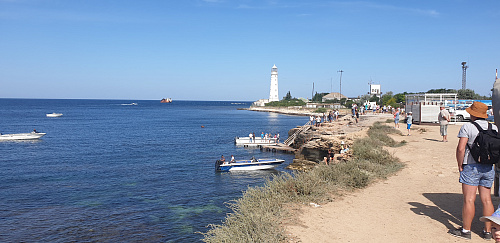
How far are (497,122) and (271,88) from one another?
146802mm

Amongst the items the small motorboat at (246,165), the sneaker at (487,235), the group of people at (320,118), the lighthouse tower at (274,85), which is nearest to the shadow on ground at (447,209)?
the sneaker at (487,235)

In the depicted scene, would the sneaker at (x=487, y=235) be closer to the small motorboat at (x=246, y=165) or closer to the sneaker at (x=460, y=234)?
the sneaker at (x=460, y=234)

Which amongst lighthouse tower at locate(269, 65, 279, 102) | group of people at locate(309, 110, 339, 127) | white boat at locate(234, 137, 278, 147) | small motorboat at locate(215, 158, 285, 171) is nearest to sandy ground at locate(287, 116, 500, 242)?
small motorboat at locate(215, 158, 285, 171)

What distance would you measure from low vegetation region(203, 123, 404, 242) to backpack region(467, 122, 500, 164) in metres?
3.50

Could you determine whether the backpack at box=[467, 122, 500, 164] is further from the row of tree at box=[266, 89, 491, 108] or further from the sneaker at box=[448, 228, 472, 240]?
the row of tree at box=[266, 89, 491, 108]

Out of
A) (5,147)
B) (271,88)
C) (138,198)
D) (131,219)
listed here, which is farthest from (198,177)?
(271,88)

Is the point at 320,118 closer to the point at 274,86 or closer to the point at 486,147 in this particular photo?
the point at 486,147

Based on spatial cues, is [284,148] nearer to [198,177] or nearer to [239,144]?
[239,144]

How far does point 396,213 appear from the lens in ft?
25.5

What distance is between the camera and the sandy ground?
6.57m

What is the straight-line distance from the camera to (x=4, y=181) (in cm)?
2194

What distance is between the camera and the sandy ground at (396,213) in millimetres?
6566

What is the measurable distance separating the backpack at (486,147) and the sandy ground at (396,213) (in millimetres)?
1469

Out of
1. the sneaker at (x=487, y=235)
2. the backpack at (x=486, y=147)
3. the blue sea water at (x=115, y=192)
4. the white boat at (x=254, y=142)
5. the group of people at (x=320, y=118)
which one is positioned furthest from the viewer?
the white boat at (x=254, y=142)
